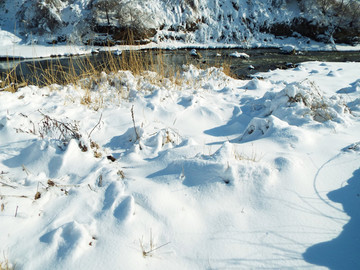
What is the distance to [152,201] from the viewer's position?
1242 mm

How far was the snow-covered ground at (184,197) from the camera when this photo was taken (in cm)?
99

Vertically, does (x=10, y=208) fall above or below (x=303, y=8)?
below

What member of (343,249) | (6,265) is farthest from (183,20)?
(6,265)

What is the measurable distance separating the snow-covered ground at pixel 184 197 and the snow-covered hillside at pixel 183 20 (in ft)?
43.4

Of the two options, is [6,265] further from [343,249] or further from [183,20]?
[183,20]

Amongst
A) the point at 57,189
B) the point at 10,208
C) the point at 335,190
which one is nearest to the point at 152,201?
the point at 57,189

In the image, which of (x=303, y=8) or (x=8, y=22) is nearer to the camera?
(x=8, y=22)

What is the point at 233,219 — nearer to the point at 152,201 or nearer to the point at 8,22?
the point at 152,201

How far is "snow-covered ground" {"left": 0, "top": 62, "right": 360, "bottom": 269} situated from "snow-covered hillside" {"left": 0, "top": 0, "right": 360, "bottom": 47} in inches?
520

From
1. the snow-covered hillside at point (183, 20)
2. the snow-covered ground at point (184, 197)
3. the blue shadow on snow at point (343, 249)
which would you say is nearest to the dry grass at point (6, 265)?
the snow-covered ground at point (184, 197)

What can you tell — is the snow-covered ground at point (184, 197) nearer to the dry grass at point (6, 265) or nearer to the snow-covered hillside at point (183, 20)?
the dry grass at point (6, 265)

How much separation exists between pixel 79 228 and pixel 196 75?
4.33 m

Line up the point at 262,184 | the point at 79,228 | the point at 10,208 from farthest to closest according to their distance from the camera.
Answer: the point at 262,184 < the point at 10,208 < the point at 79,228

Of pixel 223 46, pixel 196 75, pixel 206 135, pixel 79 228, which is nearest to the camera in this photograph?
pixel 79 228
